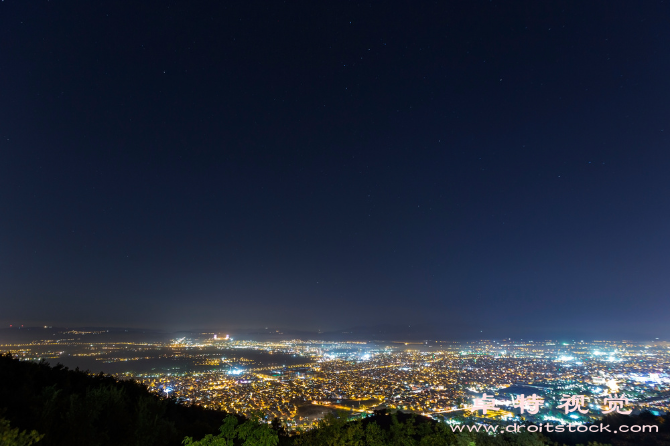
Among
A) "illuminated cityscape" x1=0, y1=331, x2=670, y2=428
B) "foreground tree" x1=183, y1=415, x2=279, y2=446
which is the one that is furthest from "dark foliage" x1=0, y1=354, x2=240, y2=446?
"illuminated cityscape" x1=0, y1=331, x2=670, y2=428

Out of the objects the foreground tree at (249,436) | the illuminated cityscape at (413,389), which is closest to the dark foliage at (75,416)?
the foreground tree at (249,436)

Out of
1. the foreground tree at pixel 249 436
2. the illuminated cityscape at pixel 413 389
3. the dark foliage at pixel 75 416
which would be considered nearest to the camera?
the foreground tree at pixel 249 436

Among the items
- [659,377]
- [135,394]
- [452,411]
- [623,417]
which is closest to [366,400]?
[452,411]

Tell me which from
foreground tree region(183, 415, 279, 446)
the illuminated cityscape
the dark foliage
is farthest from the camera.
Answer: the illuminated cityscape

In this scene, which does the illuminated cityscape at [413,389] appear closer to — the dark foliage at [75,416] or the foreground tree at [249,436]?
the dark foliage at [75,416]

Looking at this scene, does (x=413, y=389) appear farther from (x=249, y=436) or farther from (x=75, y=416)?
(x=75, y=416)

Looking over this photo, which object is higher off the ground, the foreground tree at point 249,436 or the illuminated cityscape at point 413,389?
the foreground tree at point 249,436

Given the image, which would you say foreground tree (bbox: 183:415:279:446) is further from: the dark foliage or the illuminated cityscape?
the illuminated cityscape

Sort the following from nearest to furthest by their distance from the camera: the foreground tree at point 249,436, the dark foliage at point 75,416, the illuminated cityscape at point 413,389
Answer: the foreground tree at point 249,436 < the dark foliage at point 75,416 < the illuminated cityscape at point 413,389

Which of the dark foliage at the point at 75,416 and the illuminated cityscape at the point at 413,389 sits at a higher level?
the dark foliage at the point at 75,416

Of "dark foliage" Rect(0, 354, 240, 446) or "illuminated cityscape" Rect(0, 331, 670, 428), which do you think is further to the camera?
"illuminated cityscape" Rect(0, 331, 670, 428)

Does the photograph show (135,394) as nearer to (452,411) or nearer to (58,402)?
(58,402)

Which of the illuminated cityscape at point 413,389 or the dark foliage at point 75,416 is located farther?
the illuminated cityscape at point 413,389
